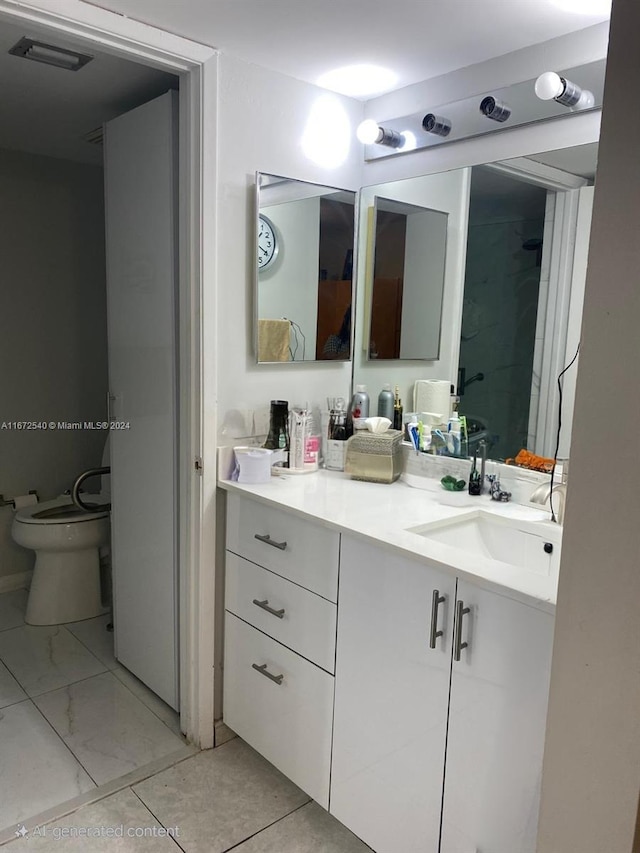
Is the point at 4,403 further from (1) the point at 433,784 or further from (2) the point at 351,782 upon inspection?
(1) the point at 433,784

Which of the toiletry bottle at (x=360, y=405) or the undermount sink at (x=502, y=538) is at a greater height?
the toiletry bottle at (x=360, y=405)

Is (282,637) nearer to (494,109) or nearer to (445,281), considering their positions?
(445,281)

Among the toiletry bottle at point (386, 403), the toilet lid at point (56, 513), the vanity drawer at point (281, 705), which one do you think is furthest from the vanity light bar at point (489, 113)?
the toilet lid at point (56, 513)

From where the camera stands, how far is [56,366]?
3176mm

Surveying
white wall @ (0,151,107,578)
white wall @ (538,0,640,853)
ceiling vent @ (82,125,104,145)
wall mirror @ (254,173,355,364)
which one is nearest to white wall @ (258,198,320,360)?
wall mirror @ (254,173,355,364)

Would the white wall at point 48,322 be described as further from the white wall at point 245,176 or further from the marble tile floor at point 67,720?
the white wall at point 245,176

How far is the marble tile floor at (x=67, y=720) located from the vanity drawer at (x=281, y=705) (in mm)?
295

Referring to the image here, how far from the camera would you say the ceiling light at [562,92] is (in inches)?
61.5

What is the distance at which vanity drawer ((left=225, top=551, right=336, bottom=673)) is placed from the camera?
1713 millimetres

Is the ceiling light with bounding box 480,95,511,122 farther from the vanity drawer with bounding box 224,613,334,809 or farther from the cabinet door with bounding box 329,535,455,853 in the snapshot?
the vanity drawer with bounding box 224,613,334,809

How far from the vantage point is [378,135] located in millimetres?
2014

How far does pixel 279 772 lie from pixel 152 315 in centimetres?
145

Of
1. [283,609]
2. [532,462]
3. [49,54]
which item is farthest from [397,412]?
[49,54]

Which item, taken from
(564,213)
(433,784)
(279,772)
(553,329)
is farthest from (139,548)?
(564,213)
